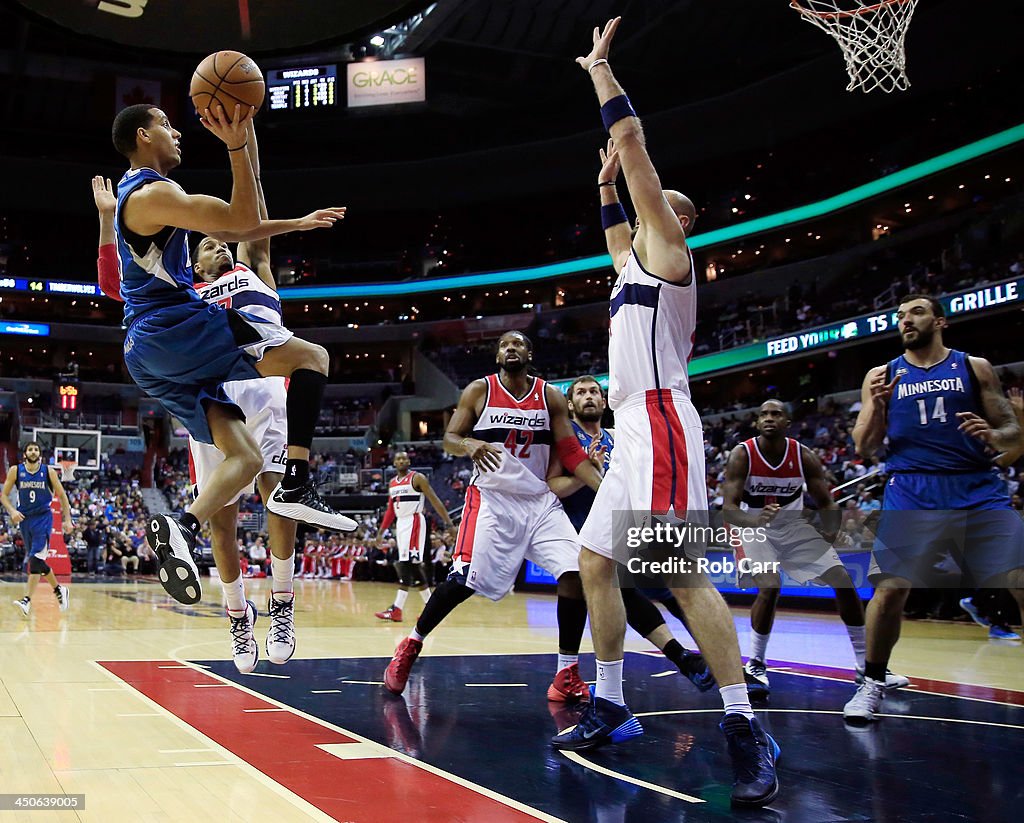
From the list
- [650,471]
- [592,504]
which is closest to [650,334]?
[650,471]

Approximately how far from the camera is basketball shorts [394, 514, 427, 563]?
12852mm

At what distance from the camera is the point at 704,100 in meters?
32.8

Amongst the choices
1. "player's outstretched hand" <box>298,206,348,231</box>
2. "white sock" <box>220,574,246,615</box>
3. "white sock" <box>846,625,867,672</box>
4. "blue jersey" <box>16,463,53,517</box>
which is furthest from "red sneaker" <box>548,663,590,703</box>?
"blue jersey" <box>16,463,53,517</box>

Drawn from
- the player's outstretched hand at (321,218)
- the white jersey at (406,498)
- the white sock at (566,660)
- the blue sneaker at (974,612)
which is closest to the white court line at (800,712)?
the white sock at (566,660)

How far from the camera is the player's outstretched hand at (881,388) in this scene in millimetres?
5359

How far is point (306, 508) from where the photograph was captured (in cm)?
417

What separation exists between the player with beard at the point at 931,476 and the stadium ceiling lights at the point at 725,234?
21.0m

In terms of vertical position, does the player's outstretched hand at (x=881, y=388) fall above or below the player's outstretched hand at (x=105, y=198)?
below

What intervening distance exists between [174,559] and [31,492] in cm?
935

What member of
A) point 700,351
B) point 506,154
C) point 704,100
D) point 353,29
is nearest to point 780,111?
point 704,100

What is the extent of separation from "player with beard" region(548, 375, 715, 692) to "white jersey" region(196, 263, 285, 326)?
2.14m

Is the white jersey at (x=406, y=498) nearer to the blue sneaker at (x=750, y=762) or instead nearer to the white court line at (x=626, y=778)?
the white court line at (x=626, y=778)

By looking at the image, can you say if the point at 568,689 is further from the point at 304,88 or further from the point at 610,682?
the point at 304,88

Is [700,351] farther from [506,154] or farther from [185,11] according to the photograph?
[185,11]
